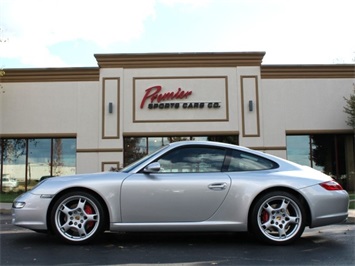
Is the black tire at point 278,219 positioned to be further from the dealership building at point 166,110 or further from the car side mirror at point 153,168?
the dealership building at point 166,110

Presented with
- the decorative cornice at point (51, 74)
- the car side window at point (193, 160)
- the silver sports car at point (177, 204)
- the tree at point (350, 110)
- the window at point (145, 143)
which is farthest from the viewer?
the decorative cornice at point (51, 74)

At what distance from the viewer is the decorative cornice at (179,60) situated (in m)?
14.8

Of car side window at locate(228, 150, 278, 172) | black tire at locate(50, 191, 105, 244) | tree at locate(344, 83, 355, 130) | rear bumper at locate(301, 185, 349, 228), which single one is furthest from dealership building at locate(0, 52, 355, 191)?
black tire at locate(50, 191, 105, 244)

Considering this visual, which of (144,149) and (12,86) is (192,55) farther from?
(12,86)

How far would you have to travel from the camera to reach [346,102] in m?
14.7

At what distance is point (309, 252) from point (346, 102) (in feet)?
38.4

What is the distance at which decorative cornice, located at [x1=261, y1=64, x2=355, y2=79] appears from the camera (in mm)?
14812

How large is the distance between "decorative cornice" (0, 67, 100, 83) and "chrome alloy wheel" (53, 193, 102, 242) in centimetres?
1077

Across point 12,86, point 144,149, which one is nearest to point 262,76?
point 144,149

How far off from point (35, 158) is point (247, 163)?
11.9m

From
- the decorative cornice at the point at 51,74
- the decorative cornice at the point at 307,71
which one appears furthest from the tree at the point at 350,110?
the decorative cornice at the point at 51,74

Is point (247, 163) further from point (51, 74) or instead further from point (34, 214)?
point (51, 74)

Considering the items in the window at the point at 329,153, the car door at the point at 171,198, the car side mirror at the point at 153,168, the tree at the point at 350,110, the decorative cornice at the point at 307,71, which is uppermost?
the decorative cornice at the point at 307,71

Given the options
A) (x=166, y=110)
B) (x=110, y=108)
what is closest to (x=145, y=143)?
(x=166, y=110)
